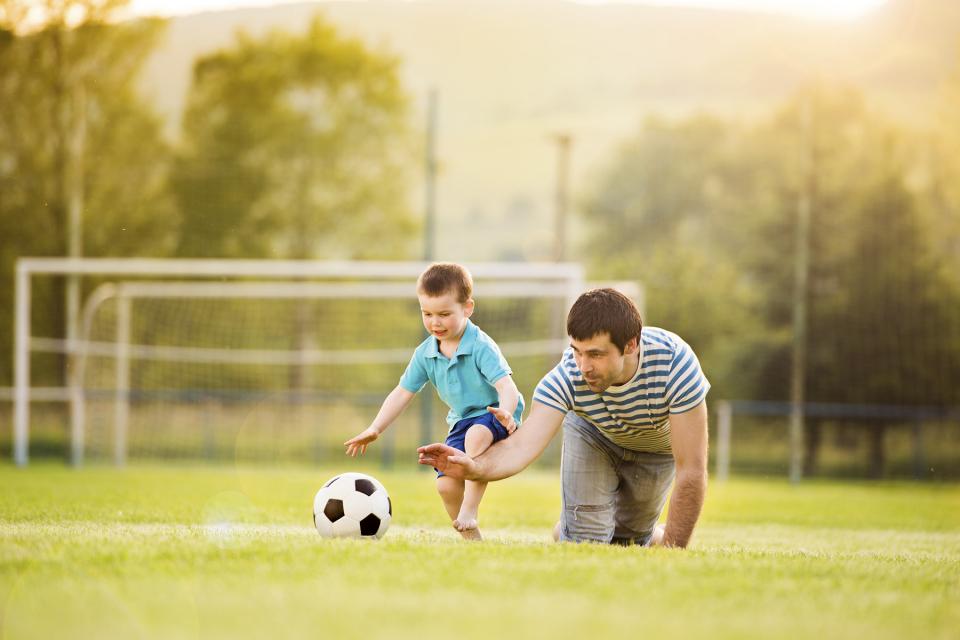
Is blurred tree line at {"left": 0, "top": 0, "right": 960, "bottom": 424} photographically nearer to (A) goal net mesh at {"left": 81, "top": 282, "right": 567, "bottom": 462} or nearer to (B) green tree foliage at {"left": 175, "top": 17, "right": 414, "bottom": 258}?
(B) green tree foliage at {"left": 175, "top": 17, "right": 414, "bottom": 258}

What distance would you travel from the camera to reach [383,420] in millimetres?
5449

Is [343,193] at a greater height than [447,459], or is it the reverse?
[343,193]

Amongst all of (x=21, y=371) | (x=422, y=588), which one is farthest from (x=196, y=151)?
(x=422, y=588)

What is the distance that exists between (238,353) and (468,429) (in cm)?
1667

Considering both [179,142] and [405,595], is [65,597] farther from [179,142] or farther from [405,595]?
[179,142]

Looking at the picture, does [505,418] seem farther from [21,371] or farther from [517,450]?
[21,371]

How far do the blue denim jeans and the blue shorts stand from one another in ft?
1.15

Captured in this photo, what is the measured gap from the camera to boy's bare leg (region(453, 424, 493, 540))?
17.3 feet

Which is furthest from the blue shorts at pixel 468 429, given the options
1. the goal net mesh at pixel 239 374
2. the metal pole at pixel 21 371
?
the goal net mesh at pixel 239 374

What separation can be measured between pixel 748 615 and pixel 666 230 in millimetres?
40259

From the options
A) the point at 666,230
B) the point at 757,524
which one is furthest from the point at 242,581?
the point at 666,230

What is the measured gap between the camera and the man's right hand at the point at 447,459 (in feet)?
14.9

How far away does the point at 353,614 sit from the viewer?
10.2 ft

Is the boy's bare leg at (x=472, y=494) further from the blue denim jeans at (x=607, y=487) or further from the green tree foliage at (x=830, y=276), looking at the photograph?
the green tree foliage at (x=830, y=276)
